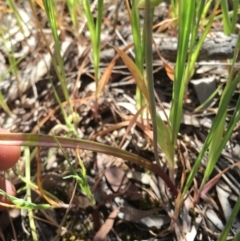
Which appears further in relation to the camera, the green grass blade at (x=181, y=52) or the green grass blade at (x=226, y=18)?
the green grass blade at (x=226, y=18)

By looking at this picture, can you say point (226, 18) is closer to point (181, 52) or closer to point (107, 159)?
point (181, 52)

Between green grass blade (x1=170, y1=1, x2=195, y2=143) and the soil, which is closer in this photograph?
green grass blade (x1=170, y1=1, x2=195, y2=143)

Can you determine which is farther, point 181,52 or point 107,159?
point 107,159

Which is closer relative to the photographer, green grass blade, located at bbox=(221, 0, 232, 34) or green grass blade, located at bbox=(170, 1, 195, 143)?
green grass blade, located at bbox=(170, 1, 195, 143)

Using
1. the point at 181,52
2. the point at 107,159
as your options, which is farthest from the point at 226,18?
the point at 107,159

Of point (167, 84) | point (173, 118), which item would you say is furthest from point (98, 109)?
point (173, 118)

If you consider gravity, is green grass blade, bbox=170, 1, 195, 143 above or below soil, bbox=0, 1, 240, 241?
above

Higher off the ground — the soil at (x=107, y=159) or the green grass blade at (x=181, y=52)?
the green grass blade at (x=181, y=52)

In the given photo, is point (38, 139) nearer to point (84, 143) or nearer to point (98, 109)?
point (84, 143)

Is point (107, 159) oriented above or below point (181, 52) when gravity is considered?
below

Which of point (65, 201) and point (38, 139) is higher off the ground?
point (38, 139)

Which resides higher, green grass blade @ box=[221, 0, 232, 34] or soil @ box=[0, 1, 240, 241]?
green grass blade @ box=[221, 0, 232, 34]
